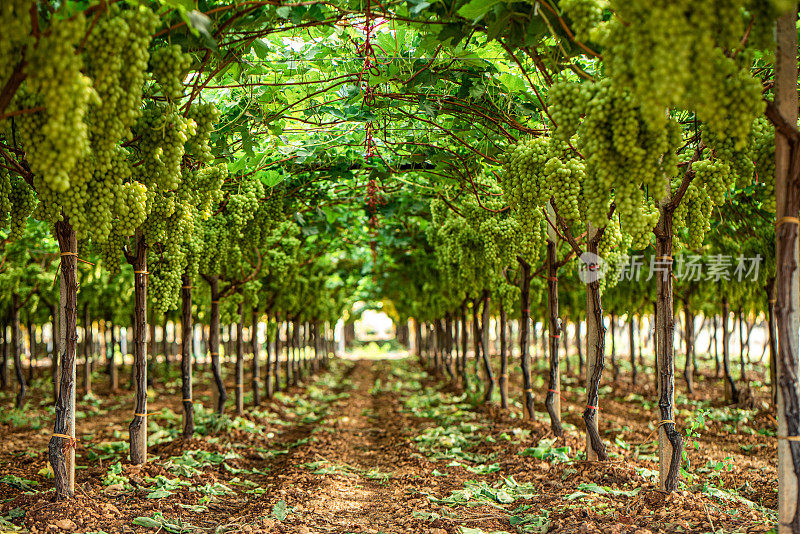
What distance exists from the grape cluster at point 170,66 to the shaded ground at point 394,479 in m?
2.96

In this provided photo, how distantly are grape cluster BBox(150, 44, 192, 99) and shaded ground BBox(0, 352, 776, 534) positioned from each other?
2958 millimetres

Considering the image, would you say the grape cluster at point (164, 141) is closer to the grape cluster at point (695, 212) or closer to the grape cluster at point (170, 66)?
the grape cluster at point (170, 66)

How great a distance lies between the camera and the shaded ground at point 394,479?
4.07 meters

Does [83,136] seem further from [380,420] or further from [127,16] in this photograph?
[380,420]

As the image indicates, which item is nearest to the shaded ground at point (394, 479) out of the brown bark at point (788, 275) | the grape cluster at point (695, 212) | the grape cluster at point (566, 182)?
the brown bark at point (788, 275)

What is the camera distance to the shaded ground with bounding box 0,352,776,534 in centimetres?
407

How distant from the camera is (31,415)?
1102 centimetres

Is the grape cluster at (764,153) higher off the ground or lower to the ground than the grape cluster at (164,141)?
lower

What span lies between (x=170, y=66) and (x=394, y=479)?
16.3ft

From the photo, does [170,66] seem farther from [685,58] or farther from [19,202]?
[685,58]

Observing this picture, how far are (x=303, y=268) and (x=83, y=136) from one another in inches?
457

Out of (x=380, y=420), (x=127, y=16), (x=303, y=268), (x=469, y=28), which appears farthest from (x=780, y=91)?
(x=303, y=268)

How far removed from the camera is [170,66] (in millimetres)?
3107

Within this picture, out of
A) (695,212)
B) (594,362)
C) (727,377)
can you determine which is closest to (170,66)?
(695,212)
